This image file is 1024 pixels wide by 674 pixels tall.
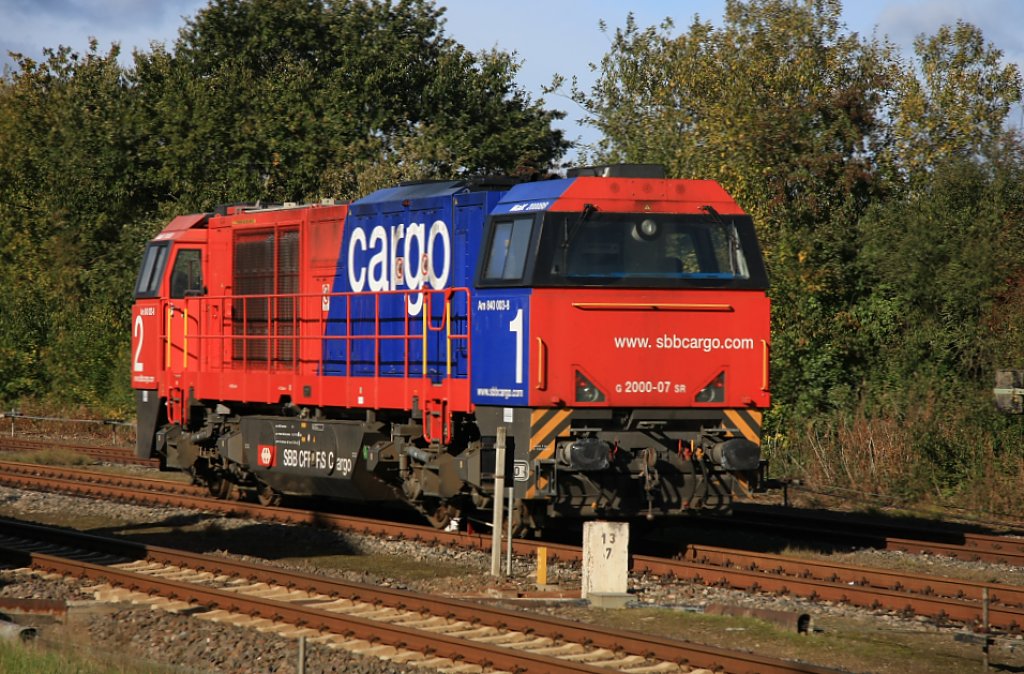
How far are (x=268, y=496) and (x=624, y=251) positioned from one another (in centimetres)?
765

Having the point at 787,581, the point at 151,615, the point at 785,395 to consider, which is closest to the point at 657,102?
the point at 785,395

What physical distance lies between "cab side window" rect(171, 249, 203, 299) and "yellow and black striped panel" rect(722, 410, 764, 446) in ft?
29.1

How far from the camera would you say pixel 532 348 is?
504 inches

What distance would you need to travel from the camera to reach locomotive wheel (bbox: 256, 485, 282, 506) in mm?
18594

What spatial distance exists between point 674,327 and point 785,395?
1014 cm

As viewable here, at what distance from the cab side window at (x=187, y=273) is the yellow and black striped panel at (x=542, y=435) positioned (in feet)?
26.3

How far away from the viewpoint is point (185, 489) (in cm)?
2067

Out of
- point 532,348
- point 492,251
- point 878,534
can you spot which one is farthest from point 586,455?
point 878,534

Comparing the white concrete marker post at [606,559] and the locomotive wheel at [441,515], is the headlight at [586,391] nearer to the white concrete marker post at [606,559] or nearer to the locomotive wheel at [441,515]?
the white concrete marker post at [606,559]

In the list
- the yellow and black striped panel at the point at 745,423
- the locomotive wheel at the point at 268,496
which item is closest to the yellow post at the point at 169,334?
the locomotive wheel at the point at 268,496

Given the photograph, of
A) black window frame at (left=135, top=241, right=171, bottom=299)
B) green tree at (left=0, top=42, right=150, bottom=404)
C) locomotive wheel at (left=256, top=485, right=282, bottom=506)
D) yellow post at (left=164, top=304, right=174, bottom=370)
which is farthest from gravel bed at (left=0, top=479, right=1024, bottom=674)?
green tree at (left=0, top=42, right=150, bottom=404)

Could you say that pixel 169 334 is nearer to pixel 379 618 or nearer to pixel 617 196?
pixel 617 196

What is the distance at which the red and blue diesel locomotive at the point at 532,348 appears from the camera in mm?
12970

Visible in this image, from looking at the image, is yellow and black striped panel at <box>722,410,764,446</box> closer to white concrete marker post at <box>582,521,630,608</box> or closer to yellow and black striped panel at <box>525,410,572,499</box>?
yellow and black striped panel at <box>525,410,572,499</box>
